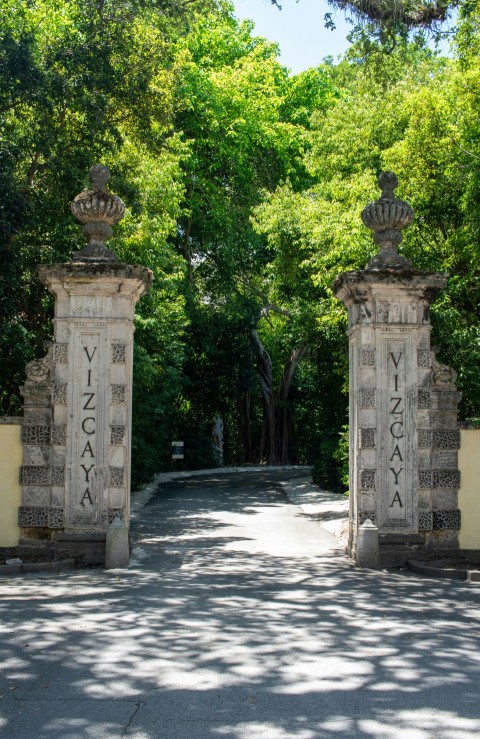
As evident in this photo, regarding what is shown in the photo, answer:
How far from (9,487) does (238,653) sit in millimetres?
4892

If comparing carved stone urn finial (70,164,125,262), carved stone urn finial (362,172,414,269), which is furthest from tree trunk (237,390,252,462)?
carved stone urn finial (70,164,125,262)

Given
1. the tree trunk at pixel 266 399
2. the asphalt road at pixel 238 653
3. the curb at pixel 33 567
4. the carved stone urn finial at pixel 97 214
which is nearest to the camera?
the asphalt road at pixel 238 653

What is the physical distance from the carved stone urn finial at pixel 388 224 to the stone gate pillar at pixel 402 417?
0.42 ft

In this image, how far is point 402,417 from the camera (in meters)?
9.95

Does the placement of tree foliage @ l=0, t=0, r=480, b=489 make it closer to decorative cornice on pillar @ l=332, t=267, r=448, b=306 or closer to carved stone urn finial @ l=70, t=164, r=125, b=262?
carved stone urn finial @ l=70, t=164, r=125, b=262

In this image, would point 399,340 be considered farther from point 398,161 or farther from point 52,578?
point 398,161

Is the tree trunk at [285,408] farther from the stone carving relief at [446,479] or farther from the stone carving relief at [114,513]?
the stone carving relief at [114,513]

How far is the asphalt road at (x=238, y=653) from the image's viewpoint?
181 inches

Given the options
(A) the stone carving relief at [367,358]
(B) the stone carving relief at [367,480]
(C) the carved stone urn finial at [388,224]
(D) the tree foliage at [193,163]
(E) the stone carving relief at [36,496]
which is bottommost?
(E) the stone carving relief at [36,496]

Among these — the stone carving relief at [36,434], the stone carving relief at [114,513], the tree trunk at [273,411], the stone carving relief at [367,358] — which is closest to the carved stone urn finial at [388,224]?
the stone carving relief at [367,358]

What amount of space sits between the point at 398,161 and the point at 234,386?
20130 millimetres

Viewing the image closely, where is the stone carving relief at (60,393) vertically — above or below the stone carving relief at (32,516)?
above

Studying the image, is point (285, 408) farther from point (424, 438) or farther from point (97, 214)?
point (97, 214)

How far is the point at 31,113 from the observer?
15.6 metres
